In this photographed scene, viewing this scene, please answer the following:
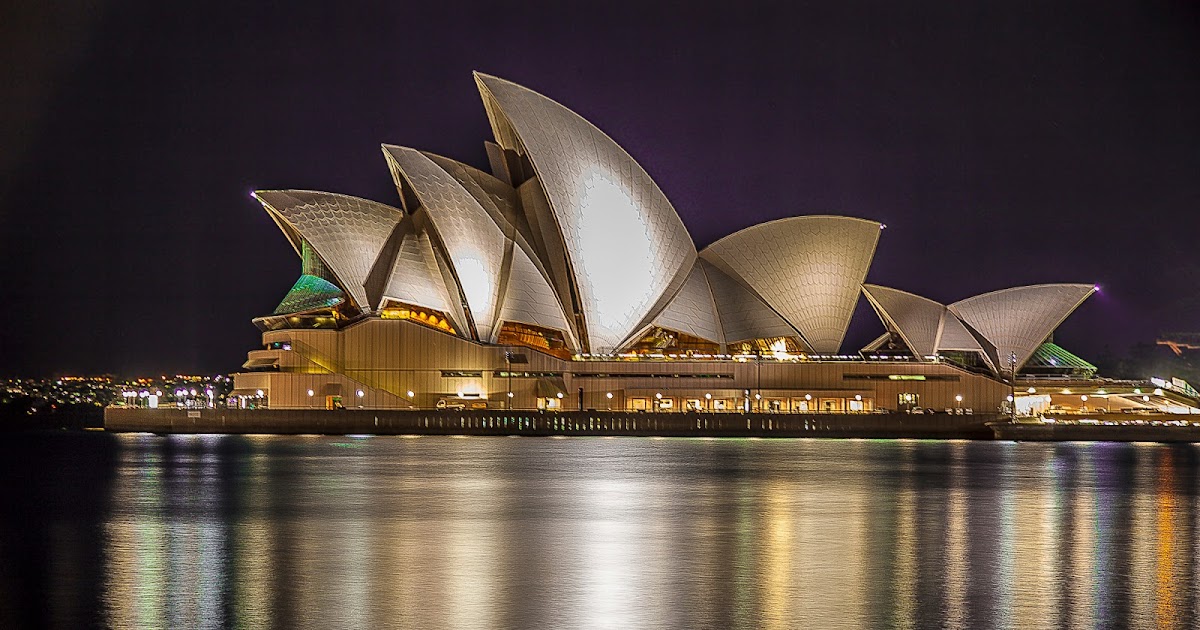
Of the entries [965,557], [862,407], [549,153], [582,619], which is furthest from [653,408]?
[582,619]

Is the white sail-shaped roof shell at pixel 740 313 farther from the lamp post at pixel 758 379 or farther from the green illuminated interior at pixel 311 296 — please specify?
the green illuminated interior at pixel 311 296

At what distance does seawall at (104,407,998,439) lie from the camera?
71.9 metres

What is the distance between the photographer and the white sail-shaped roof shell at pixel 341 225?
69.2 m

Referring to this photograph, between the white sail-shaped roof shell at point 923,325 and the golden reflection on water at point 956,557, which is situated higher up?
the white sail-shaped roof shell at point 923,325

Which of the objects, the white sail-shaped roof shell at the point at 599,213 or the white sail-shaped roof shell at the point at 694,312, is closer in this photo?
the white sail-shaped roof shell at the point at 599,213

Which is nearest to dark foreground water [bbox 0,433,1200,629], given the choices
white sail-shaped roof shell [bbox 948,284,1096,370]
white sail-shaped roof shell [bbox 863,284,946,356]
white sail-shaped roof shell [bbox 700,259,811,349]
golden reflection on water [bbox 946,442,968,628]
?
golden reflection on water [bbox 946,442,968,628]

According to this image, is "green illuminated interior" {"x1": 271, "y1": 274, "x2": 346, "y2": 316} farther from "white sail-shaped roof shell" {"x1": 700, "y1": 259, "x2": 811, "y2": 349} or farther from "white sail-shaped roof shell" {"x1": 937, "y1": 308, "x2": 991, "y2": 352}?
"white sail-shaped roof shell" {"x1": 937, "y1": 308, "x2": 991, "y2": 352}

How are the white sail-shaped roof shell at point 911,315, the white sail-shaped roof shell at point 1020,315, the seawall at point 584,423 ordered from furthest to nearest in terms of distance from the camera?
the white sail-shaped roof shell at point 911,315 → the white sail-shaped roof shell at point 1020,315 → the seawall at point 584,423

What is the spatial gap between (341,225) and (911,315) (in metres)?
35.0

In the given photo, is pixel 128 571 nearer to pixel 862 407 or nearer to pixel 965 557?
pixel 965 557

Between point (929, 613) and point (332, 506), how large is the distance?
49.8 ft

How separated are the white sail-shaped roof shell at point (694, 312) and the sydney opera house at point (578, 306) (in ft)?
0.42

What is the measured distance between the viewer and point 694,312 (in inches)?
3012

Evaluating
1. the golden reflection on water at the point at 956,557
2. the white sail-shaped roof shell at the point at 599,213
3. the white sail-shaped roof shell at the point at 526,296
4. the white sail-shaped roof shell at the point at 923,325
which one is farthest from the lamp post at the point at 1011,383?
the golden reflection on water at the point at 956,557
